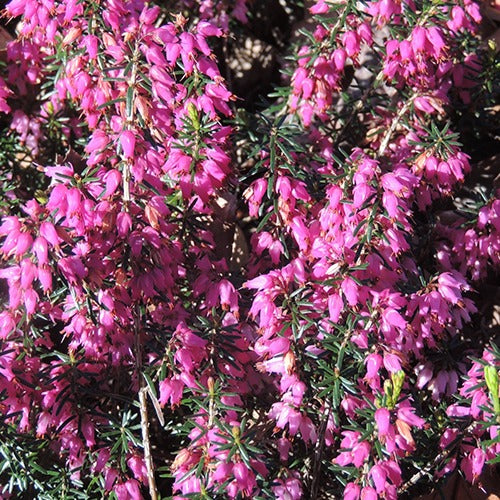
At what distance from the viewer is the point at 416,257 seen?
13.3 ft

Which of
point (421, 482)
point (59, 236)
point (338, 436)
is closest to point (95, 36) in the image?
point (59, 236)

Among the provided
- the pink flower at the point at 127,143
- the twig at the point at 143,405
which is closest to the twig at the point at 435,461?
the twig at the point at 143,405

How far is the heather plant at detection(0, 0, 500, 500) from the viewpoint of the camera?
110 inches

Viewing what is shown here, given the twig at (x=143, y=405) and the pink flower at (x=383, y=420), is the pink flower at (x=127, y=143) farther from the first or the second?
the pink flower at (x=383, y=420)

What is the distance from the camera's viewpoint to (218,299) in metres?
3.19

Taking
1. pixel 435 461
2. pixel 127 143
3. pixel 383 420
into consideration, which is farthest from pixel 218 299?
pixel 435 461

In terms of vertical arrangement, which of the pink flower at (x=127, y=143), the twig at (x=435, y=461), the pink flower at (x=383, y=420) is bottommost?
the twig at (x=435, y=461)

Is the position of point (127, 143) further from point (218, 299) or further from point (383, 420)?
point (383, 420)

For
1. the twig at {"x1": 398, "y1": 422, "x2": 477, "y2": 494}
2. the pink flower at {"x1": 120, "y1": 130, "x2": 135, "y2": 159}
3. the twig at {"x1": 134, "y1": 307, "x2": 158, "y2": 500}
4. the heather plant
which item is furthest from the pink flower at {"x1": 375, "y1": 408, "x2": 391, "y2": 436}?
the pink flower at {"x1": 120, "y1": 130, "x2": 135, "y2": 159}

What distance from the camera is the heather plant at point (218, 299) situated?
9.16ft

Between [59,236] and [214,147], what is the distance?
795 mm

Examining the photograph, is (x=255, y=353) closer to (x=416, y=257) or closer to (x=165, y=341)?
(x=165, y=341)

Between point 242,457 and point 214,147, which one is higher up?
point 214,147

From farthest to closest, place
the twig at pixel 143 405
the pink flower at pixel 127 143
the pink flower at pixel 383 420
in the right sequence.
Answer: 1. the twig at pixel 143 405
2. the pink flower at pixel 127 143
3. the pink flower at pixel 383 420
